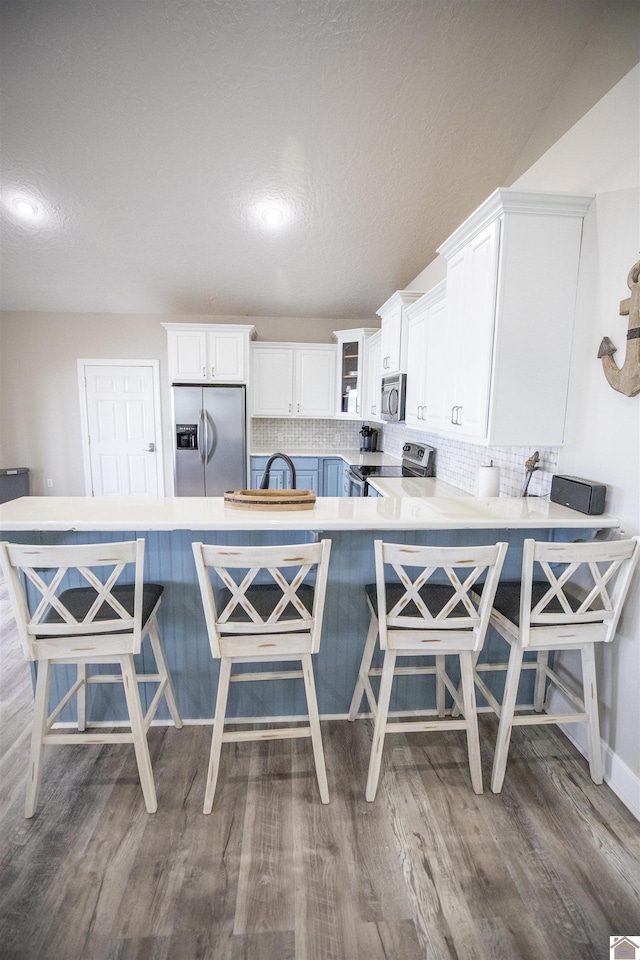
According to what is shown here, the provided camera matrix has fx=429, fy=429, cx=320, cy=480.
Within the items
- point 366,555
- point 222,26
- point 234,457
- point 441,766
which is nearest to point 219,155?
point 222,26

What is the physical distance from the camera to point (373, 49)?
2250 mm

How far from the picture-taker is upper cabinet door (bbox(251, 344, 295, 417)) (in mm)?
4844

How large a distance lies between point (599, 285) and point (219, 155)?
2.59m

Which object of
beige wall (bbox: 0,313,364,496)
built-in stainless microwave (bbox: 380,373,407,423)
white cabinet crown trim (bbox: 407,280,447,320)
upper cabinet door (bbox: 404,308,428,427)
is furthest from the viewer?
beige wall (bbox: 0,313,364,496)

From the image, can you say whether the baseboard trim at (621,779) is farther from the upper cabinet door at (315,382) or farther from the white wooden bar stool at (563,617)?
the upper cabinet door at (315,382)

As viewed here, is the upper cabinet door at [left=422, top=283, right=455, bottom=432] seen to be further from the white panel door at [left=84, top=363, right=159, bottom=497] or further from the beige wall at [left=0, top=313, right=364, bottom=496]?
the white panel door at [left=84, top=363, right=159, bottom=497]

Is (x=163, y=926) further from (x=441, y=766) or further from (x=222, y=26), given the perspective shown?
(x=222, y=26)

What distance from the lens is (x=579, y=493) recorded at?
70.1 inches

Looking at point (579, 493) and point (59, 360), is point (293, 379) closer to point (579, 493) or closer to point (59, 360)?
point (59, 360)

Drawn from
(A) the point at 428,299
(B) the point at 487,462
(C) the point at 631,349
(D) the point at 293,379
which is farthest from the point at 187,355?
(C) the point at 631,349

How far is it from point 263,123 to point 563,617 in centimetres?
320

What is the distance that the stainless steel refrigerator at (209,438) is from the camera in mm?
4438

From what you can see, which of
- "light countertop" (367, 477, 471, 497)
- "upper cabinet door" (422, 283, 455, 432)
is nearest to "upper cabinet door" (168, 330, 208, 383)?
"light countertop" (367, 477, 471, 497)

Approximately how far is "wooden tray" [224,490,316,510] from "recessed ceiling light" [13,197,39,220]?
11.0ft
